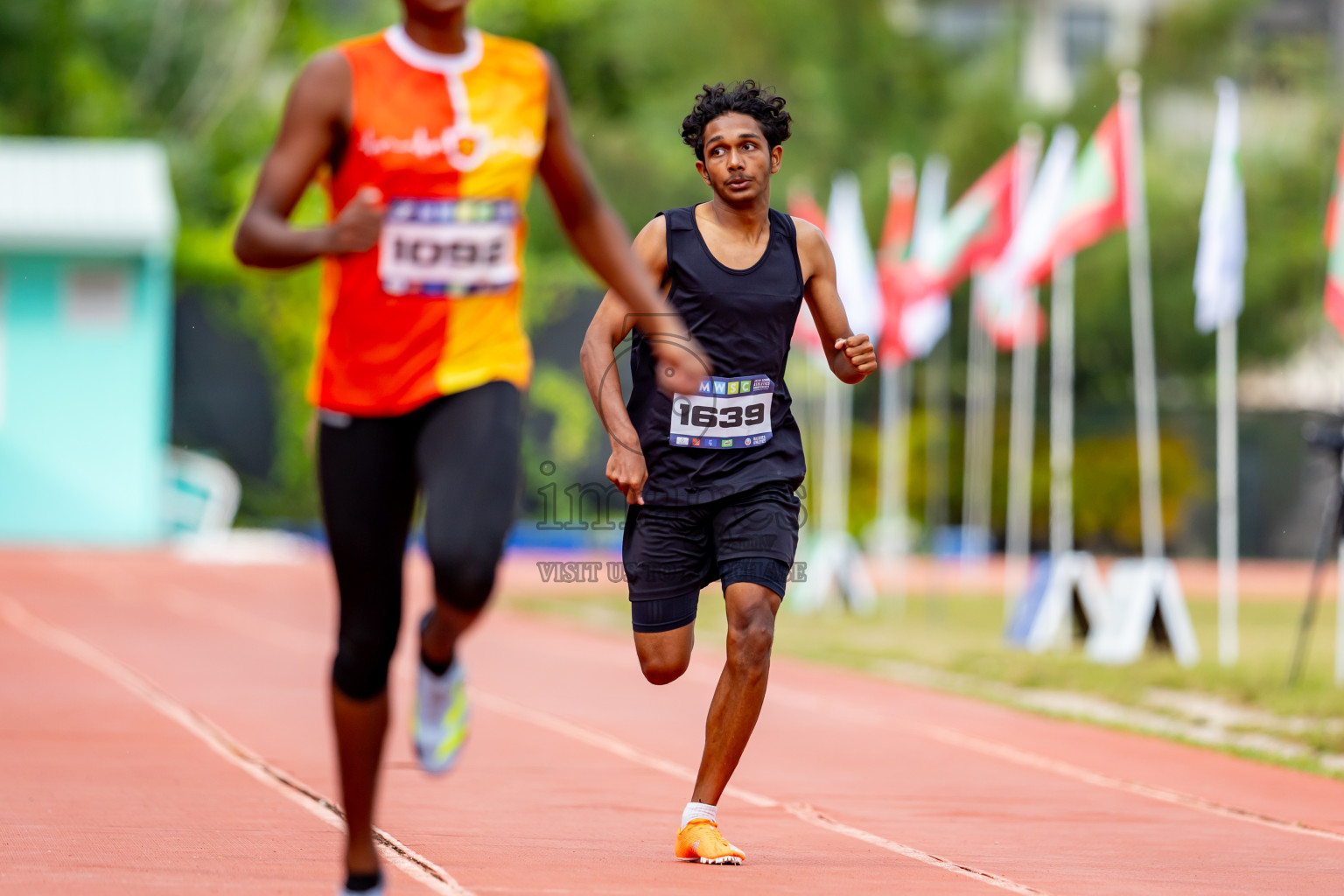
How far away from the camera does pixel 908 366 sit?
106 ft

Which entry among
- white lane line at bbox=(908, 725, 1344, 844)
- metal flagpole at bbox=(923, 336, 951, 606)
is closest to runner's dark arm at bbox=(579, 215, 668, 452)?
white lane line at bbox=(908, 725, 1344, 844)

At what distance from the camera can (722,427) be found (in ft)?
19.9

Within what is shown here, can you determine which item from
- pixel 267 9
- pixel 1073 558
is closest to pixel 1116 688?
pixel 1073 558

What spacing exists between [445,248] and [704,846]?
2305mm

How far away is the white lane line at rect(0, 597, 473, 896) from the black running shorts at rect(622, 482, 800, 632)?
997mm

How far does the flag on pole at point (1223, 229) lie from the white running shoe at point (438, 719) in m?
10.9

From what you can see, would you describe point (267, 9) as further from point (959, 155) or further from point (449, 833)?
point (449, 833)

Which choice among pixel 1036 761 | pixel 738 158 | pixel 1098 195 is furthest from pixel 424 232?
pixel 1098 195

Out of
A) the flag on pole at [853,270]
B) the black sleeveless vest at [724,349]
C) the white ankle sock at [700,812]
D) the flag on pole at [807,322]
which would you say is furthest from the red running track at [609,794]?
the flag on pole at [807,322]

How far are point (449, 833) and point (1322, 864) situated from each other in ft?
8.96

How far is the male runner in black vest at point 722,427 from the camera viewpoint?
596 cm

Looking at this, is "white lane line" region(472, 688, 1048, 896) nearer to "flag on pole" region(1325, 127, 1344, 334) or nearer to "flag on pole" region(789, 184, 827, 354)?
"flag on pole" region(1325, 127, 1344, 334)

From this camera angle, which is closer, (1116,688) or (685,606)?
(685,606)

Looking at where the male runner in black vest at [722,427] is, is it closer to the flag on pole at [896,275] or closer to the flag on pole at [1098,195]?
the flag on pole at [1098,195]
